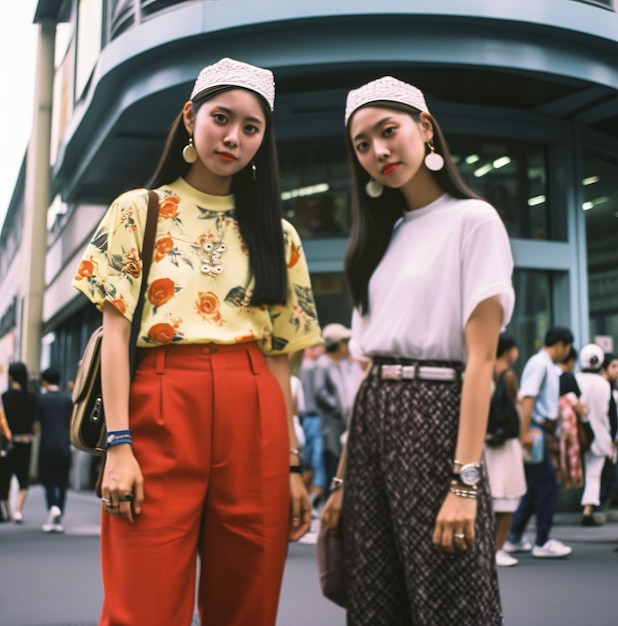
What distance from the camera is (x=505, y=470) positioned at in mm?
6785

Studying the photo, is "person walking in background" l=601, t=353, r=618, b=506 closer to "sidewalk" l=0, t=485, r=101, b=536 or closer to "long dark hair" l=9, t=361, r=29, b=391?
"sidewalk" l=0, t=485, r=101, b=536

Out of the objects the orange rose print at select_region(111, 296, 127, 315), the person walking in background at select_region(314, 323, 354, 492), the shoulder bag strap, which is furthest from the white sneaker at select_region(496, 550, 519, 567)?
the orange rose print at select_region(111, 296, 127, 315)

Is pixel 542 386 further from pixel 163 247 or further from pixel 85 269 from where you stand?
pixel 85 269

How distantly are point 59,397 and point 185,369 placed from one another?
8728mm

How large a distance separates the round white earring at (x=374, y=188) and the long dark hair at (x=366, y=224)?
17 mm

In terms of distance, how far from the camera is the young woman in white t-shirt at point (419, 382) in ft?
7.89

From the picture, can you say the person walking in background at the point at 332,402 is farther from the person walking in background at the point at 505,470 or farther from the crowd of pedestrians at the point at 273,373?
the crowd of pedestrians at the point at 273,373

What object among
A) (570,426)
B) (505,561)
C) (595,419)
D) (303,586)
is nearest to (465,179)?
(595,419)

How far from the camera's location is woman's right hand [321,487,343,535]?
2.71 m

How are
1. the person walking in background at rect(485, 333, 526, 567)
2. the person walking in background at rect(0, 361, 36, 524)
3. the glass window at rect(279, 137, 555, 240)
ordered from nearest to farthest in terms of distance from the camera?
the person walking in background at rect(485, 333, 526, 567) → the person walking in background at rect(0, 361, 36, 524) → the glass window at rect(279, 137, 555, 240)

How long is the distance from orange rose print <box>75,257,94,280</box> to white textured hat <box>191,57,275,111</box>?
598 millimetres

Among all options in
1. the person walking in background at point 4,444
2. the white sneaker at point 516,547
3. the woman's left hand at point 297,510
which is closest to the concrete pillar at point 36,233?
the person walking in background at point 4,444

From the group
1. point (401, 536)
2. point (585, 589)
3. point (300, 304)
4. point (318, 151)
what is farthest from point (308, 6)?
point (401, 536)

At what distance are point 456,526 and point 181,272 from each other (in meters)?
1.04
